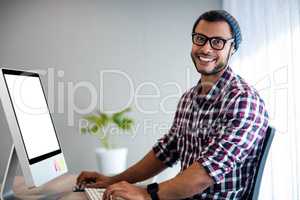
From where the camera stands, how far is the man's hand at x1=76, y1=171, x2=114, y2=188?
1666 millimetres

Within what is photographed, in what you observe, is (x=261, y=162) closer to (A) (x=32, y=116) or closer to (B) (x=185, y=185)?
(B) (x=185, y=185)

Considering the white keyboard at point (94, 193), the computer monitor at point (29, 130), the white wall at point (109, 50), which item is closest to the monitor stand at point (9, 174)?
the computer monitor at point (29, 130)

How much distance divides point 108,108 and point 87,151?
473 millimetres

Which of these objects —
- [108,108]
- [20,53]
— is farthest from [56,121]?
[20,53]

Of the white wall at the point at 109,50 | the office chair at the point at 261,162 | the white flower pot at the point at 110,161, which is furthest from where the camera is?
the white wall at the point at 109,50

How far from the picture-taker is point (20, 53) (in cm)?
397

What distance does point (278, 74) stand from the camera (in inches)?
134

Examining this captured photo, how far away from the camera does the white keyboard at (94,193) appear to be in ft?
4.79

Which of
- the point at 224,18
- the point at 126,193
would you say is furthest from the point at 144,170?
the point at 224,18

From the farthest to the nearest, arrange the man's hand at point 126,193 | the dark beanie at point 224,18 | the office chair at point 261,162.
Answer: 1. the dark beanie at point 224,18
2. the office chair at point 261,162
3. the man's hand at point 126,193

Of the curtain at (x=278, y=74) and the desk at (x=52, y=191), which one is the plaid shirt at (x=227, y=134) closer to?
the desk at (x=52, y=191)

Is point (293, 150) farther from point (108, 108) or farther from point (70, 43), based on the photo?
point (70, 43)

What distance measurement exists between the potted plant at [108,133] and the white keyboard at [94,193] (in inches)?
74.3

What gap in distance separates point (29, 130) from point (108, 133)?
2516 millimetres
